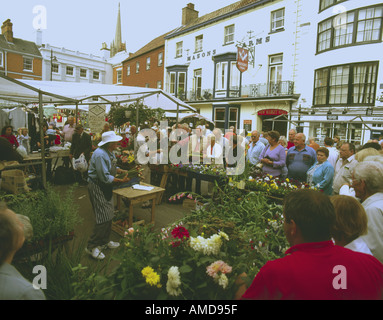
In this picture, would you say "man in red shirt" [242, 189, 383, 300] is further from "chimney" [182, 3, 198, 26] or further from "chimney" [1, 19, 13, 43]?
"chimney" [1, 19, 13, 43]

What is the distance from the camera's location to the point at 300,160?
17.2 feet

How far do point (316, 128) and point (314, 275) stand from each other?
52.6 ft

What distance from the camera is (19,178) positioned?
436cm

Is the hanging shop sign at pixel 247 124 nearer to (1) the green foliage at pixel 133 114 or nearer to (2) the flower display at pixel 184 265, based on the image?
(1) the green foliage at pixel 133 114

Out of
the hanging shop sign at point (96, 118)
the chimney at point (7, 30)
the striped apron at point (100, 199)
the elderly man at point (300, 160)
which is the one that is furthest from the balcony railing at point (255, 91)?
the chimney at point (7, 30)

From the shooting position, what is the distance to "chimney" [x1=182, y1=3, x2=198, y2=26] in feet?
84.2

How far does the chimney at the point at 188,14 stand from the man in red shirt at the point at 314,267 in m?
28.5

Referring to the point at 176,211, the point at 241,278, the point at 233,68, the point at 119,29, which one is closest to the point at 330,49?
the point at 233,68

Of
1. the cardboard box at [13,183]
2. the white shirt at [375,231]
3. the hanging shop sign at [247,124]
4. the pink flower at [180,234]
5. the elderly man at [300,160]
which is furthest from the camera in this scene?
the hanging shop sign at [247,124]

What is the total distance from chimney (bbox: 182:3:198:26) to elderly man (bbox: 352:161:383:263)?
90.7ft

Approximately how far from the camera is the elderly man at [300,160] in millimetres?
5191

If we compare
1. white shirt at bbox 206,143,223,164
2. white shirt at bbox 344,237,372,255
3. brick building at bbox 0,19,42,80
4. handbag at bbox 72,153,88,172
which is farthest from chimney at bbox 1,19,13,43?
white shirt at bbox 344,237,372,255

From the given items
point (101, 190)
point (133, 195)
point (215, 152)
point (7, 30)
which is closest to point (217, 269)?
point (101, 190)
